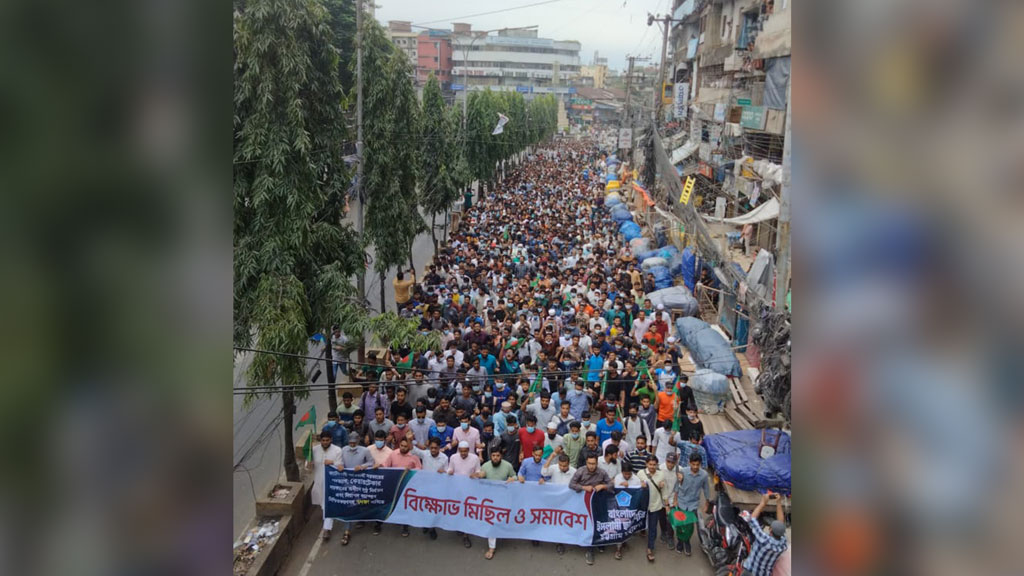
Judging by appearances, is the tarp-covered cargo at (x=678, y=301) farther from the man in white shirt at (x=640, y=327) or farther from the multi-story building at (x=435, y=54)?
the multi-story building at (x=435, y=54)

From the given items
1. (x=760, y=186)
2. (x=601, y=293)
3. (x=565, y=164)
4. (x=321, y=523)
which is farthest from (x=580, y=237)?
(x=565, y=164)

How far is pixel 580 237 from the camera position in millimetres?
22203

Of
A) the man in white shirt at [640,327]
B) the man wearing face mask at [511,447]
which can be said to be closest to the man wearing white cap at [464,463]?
the man wearing face mask at [511,447]

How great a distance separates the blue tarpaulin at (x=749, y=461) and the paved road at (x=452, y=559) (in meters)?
1.02

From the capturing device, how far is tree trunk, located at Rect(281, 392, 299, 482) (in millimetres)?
8281

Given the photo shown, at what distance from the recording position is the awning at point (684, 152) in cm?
3036

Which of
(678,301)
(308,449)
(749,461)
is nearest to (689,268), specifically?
(678,301)

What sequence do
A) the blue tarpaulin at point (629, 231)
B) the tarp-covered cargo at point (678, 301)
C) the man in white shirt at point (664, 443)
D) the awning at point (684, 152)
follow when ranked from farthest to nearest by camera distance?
the awning at point (684, 152)
the blue tarpaulin at point (629, 231)
the tarp-covered cargo at point (678, 301)
the man in white shirt at point (664, 443)

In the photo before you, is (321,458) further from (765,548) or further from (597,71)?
(597,71)

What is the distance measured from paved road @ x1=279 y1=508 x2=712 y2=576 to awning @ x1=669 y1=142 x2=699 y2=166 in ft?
82.0

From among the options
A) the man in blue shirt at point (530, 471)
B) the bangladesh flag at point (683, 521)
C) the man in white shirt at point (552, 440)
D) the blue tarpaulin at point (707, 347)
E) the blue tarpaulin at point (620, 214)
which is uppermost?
the blue tarpaulin at point (620, 214)
